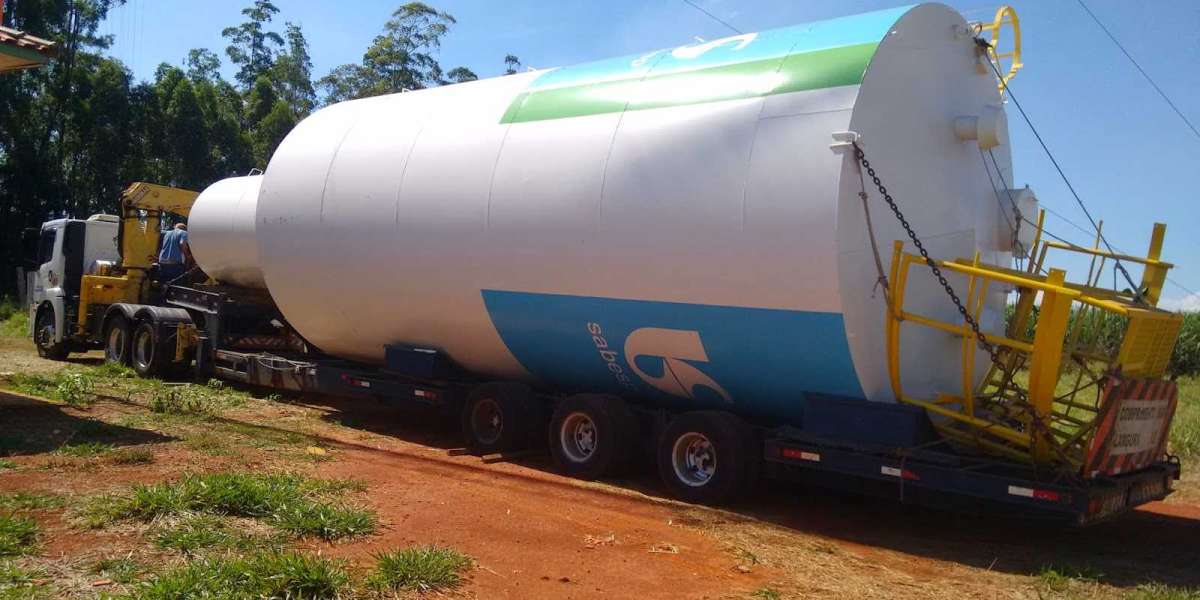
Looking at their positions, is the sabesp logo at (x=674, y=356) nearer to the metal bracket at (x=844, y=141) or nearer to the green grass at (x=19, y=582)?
the metal bracket at (x=844, y=141)

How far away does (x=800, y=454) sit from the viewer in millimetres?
8266

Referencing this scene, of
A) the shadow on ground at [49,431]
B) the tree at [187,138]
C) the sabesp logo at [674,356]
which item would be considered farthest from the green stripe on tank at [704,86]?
the tree at [187,138]

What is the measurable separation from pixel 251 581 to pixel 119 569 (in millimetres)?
925

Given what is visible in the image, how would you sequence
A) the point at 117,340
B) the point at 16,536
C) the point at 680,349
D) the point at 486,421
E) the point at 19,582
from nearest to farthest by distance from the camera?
the point at 19,582 < the point at 16,536 < the point at 680,349 < the point at 486,421 < the point at 117,340

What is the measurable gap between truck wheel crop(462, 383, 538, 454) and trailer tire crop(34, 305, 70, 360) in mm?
11426

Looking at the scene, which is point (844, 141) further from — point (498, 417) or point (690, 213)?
point (498, 417)

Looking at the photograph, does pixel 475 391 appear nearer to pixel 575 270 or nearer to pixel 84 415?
pixel 575 270

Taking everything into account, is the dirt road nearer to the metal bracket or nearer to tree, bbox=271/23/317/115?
the metal bracket

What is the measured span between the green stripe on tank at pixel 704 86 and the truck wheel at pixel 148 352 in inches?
315

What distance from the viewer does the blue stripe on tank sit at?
8195mm

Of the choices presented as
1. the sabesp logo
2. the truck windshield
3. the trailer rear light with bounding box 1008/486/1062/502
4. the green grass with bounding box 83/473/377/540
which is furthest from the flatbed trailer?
the truck windshield

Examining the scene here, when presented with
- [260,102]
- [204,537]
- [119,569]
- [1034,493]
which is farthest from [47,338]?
[260,102]

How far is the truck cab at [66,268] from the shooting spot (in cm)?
1808

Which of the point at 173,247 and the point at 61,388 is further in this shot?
the point at 173,247
